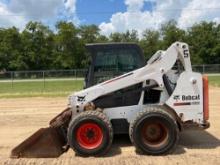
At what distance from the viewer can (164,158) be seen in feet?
27.9

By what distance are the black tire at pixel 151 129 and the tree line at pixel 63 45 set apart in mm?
52894

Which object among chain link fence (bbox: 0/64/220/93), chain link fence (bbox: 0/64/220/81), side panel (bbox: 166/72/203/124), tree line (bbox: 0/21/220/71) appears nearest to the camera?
side panel (bbox: 166/72/203/124)

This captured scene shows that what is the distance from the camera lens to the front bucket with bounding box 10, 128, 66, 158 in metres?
8.87

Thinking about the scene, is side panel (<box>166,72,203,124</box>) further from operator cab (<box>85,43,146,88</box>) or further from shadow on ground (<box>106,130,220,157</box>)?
operator cab (<box>85,43,146,88</box>)

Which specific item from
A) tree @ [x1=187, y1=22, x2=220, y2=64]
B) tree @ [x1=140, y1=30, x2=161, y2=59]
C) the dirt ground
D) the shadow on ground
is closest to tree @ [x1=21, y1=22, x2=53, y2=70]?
tree @ [x1=140, y1=30, x2=161, y2=59]

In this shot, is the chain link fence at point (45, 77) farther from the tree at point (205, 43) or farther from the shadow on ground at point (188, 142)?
the shadow on ground at point (188, 142)

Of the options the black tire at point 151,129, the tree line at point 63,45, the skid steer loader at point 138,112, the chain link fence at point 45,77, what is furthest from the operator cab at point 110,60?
the tree line at point 63,45

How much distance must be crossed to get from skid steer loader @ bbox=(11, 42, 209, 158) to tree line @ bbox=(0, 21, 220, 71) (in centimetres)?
5229

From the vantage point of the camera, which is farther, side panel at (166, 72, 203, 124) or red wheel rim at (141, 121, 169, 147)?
side panel at (166, 72, 203, 124)

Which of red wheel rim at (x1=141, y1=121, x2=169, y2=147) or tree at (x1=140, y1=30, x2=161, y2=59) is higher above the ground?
tree at (x1=140, y1=30, x2=161, y2=59)

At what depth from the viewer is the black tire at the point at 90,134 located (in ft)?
28.9

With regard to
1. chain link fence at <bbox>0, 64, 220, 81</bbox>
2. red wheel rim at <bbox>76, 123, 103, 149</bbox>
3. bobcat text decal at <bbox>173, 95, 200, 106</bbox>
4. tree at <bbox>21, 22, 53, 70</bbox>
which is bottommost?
red wheel rim at <bbox>76, 123, 103, 149</bbox>

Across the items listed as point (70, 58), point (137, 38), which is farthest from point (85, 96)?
point (137, 38)

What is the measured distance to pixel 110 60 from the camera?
9.92 metres
